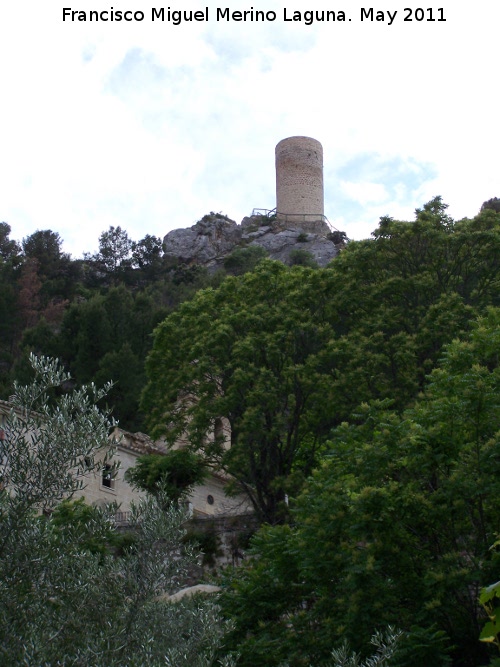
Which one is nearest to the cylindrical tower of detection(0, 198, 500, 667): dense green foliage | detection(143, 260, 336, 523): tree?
detection(0, 198, 500, 667): dense green foliage

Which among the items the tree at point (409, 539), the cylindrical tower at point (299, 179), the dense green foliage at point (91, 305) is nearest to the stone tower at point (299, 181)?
the cylindrical tower at point (299, 179)

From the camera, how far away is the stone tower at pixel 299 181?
7519 cm

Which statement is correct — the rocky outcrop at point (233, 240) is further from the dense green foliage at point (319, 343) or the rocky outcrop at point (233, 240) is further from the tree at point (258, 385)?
the dense green foliage at point (319, 343)

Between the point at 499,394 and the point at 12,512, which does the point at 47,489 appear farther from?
the point at 499,394

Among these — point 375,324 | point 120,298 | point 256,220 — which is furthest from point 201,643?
point 256,220

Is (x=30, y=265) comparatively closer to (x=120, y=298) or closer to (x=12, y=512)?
(x=120, y=298)

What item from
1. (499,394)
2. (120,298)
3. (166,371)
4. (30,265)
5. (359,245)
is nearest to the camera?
(499,394)

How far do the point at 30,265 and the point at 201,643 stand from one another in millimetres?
55966

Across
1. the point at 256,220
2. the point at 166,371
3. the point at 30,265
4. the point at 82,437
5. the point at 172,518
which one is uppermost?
the point at 256,220

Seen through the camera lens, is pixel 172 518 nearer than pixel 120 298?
Yes

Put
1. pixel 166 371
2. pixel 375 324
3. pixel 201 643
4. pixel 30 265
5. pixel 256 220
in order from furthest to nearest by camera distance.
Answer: pixel 256 220
pixel 30 265
pixel 166 371
pixel 375 324
pixel 201 643

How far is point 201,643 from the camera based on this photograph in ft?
26.4

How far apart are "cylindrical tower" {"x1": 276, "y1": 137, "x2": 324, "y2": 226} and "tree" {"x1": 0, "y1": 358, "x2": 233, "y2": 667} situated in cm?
6760

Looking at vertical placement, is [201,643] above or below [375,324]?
below
